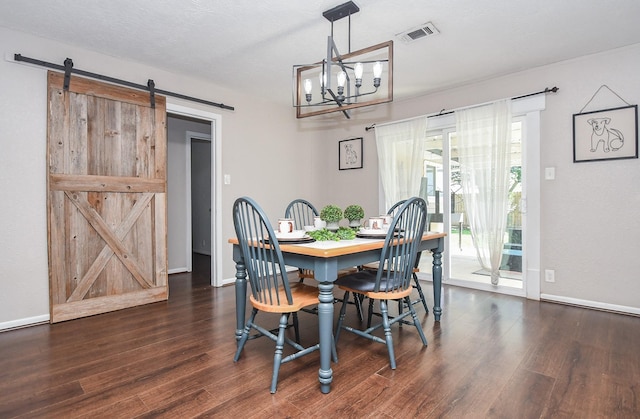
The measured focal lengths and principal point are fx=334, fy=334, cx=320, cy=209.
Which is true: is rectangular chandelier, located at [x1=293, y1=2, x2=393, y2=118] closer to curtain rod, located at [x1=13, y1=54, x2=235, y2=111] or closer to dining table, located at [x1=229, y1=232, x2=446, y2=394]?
dining table, located at [x1=229, y1=232, x2=446, y2=394]

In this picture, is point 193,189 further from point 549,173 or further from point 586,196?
point 586,196

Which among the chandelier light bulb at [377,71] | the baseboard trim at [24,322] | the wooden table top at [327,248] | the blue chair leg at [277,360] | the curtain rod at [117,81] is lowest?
the baseboard trim at [24,322]

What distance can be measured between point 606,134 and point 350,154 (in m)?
2.81

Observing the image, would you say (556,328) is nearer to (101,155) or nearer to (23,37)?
(101,155)

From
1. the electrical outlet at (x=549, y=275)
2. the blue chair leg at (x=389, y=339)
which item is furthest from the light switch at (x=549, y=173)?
the blue chair leg at (x=389, y=339)

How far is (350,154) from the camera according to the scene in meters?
4.82

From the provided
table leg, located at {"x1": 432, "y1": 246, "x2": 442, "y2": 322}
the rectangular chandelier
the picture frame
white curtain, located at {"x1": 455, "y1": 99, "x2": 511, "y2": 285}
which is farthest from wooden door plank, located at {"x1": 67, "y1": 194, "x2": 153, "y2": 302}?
white curtain, located at {"x1": 455, "y1": 99, "x2": 511, "y2": 285}

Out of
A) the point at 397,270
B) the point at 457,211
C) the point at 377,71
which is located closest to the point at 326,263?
the point at 397,270

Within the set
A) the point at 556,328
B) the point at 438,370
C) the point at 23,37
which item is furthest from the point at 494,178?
the point at 23,37

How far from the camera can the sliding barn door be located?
2.79 meters

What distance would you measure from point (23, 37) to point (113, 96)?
27.6 inches

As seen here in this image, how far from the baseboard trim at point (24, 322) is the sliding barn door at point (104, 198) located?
0.30 ft

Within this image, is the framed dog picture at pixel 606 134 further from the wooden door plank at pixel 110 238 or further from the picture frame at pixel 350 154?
the wooden door plank at pixel 110 238

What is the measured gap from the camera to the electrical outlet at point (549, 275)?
3.29 metres
